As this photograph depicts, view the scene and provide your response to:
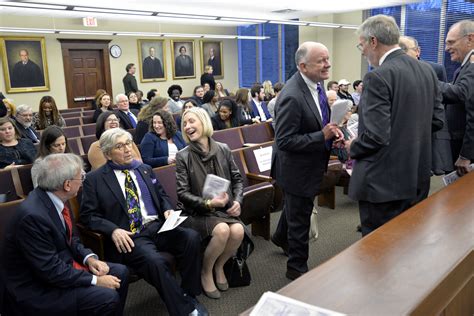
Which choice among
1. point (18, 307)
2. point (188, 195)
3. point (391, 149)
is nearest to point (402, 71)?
point (391, 149)

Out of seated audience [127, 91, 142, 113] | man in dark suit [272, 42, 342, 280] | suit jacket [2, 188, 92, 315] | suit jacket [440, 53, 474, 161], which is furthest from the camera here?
seated audience [127, 91, 142, 113]

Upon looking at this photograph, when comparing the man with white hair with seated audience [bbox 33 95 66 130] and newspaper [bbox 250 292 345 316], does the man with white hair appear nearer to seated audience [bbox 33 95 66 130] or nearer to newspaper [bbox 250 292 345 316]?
seated audience [bbox 33 95 66 130]

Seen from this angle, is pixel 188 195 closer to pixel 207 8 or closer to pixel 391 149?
pixel 391 149

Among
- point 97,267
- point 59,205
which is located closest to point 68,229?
point 59,205

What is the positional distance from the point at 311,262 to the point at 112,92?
931 centimetres

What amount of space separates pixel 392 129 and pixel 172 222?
1338 mm

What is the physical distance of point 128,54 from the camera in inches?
445

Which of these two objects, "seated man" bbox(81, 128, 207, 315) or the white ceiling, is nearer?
"seated man" bbox(81, 128, 207, 315)

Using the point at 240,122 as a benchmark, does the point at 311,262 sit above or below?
below

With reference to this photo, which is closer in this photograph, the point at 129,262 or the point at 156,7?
the point at 129,262

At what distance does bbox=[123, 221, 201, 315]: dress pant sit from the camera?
2.26 metres

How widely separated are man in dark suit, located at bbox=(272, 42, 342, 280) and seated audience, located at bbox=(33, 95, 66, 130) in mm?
4362

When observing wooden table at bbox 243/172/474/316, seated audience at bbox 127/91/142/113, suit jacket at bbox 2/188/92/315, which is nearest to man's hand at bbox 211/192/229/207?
suit jacket at bbox 2/188/92/315

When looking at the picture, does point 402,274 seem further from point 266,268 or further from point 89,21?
point 89,21
